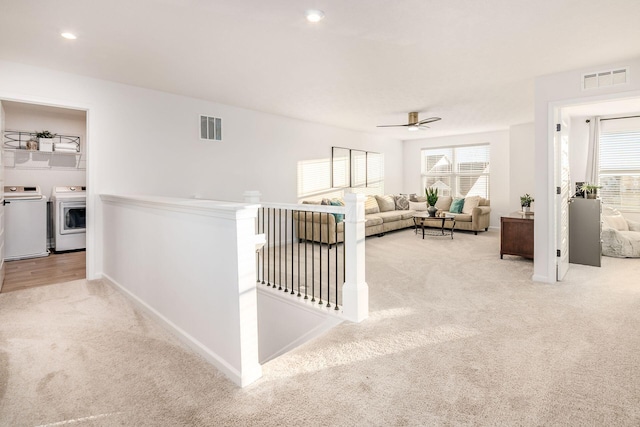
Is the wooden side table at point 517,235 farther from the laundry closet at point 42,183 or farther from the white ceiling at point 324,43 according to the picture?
the laundry closet at point 42,183

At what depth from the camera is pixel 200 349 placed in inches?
89.3

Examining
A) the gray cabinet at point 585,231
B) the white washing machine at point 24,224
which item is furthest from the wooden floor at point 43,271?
the gray cabinet at point 585,231

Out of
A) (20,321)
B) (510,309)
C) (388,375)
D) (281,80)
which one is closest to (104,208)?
(20,321)

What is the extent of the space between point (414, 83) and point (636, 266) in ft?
12.3

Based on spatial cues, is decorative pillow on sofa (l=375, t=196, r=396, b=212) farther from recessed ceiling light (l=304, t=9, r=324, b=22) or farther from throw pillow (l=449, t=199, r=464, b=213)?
recessed ceiling light (l=304, t=9, r=324, b=22)

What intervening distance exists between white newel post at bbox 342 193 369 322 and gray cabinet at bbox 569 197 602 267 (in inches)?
139

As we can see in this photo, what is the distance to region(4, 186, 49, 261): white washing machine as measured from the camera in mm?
5043

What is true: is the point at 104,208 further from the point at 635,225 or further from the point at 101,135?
the point at 635,225

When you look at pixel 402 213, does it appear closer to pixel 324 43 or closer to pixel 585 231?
pixel 585 231

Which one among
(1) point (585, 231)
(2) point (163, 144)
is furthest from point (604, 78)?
(2) point (163, 144)

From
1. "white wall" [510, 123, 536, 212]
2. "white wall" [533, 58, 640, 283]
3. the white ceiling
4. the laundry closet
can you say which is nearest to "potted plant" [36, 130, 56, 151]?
the laundry closet

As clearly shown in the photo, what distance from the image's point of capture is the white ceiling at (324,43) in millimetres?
2396

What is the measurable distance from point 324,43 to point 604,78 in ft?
9.56

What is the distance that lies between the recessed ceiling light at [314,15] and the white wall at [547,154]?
2.83 m
